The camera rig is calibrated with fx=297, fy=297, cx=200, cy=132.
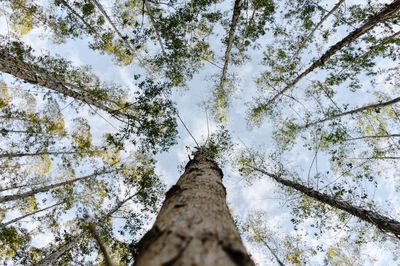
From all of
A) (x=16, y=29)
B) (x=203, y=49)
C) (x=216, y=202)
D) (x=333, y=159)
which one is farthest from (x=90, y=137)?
(x=216, y=202)

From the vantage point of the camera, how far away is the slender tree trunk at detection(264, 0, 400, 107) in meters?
9.16

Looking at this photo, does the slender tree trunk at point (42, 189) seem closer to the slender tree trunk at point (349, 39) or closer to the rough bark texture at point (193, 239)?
the slender tree trunk at point (349, 39)

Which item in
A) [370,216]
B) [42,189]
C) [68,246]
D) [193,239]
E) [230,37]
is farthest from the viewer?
[42,189]

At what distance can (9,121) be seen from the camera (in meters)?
14.4

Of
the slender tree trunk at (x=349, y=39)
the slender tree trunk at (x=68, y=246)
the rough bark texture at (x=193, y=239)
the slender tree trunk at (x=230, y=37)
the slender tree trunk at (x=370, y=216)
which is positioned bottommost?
the rough bark texture at (x=193, y=239)

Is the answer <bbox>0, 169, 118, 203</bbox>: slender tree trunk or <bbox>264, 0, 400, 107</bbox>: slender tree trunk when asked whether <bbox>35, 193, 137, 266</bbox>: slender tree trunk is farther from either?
<bbox>264, 0, 400, 107</bbox>: slender tree trunk

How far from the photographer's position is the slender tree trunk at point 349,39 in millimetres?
9164

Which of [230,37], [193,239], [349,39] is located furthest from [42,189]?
[349,39]

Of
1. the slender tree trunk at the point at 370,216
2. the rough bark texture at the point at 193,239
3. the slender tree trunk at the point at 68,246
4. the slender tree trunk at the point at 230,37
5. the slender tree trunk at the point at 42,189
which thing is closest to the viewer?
the rough bark texture at the point at 193,239

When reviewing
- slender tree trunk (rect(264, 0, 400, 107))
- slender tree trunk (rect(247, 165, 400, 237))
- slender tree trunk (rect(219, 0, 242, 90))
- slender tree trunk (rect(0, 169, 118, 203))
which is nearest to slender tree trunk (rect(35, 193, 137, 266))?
slender tree trunk (rect(0, 169, 118, 203))

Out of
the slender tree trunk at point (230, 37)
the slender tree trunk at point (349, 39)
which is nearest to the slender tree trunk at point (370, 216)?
the slender tree trunk at point (349, 39)

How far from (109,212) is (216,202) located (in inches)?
457

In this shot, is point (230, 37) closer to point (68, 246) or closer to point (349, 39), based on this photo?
point (349, 39)

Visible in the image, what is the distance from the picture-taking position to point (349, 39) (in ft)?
35.4
